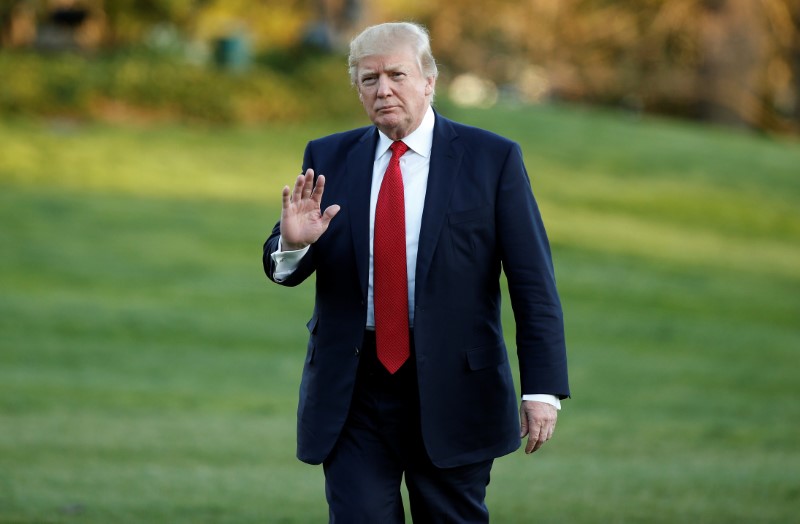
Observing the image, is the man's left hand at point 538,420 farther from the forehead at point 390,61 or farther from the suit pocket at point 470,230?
the forehead at point 390,61

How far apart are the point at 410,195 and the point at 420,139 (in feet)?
0.64

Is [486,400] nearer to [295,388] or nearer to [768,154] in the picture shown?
[295,388]

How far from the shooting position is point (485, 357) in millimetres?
4348

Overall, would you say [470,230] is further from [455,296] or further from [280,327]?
[280,327]

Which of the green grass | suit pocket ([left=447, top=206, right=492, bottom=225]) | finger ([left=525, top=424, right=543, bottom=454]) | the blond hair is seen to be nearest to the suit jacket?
suit pocket ([left=447, top=206, right=492, bottom=225])

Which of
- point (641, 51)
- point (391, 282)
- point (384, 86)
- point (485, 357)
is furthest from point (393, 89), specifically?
point (641, 51)

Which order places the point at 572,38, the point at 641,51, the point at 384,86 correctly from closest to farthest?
the point at 384,86, the point at 641,51, the point at 572,38

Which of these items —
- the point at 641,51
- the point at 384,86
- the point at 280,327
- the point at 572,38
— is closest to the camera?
the point at 384,86

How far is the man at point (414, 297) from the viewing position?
4211 mm

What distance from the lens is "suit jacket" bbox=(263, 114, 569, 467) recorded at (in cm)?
422

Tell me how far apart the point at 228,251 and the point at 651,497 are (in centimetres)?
→ 1066

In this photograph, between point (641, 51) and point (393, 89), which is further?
point (641, 51)

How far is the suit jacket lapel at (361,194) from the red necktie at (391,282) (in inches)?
1.5

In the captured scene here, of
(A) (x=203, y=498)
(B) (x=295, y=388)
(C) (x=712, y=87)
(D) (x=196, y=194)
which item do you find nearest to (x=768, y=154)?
(C) (x=712, y=87)
